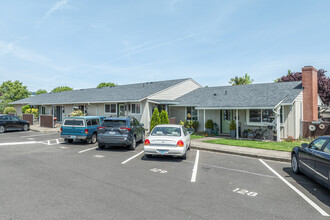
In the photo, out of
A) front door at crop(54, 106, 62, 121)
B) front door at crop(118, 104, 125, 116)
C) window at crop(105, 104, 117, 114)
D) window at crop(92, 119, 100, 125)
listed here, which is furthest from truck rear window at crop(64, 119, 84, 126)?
front door at crop(54, 106, 62, 121)

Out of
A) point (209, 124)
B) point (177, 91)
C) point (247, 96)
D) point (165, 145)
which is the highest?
point (177, 91)

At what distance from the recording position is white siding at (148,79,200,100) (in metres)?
22.2

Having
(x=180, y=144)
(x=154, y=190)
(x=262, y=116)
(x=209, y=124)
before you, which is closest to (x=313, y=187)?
(x=154, y=190)

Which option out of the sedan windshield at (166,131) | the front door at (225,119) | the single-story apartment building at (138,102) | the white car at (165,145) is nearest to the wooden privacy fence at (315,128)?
the front door at (225,119)

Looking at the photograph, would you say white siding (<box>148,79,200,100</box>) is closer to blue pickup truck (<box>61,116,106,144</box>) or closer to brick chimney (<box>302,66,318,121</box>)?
blue pickup truck (<box>61,116,106,144</box>)

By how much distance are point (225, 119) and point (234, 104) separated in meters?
2.47

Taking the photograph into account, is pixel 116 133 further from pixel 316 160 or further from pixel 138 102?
pixel 138 102

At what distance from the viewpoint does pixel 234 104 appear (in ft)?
56.0

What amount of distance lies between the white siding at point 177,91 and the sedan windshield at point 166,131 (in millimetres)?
10800

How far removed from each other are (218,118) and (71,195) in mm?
15828

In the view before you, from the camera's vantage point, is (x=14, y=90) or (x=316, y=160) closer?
(x=316, y=160)

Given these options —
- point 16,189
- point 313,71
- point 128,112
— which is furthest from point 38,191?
point 313,71

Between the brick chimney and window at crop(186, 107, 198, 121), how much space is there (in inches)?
353

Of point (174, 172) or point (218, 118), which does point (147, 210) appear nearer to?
point (174, 172)
